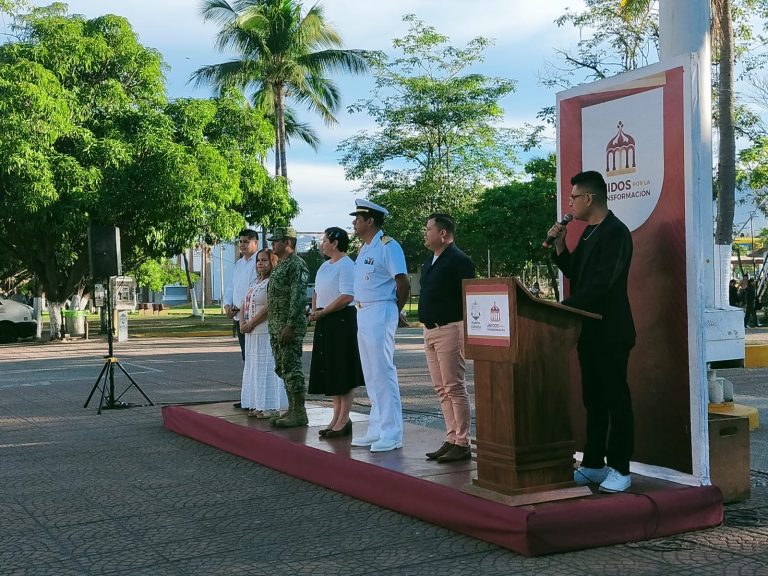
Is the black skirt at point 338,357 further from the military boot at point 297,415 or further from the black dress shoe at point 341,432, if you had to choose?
the military boot at point 297,415

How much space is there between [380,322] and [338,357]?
88 centimetres

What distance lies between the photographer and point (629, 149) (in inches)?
245

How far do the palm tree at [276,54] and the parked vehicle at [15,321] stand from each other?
37.8 feet

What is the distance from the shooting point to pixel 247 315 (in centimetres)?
948

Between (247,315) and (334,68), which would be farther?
(334,68)

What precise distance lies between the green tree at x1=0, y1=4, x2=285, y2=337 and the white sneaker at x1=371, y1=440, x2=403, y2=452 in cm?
2089

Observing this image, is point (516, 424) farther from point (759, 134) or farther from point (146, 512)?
point (759, 134)

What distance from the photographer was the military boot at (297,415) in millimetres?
8484

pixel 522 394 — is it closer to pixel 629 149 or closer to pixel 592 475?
pixel 592 475

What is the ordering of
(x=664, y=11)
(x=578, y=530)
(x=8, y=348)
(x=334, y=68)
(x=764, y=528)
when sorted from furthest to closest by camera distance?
(x=334, y=68)
(x=8, y=348)
(x=664, y=11)
(x=764, y=528)
(x=578, y=530)

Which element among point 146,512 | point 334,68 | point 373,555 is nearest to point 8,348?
point 334,68

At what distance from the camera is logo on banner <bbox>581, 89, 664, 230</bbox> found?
19.7 feet

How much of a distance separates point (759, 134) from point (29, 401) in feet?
71.5

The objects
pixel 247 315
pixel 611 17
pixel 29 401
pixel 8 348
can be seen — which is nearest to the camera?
pixel 247 315
